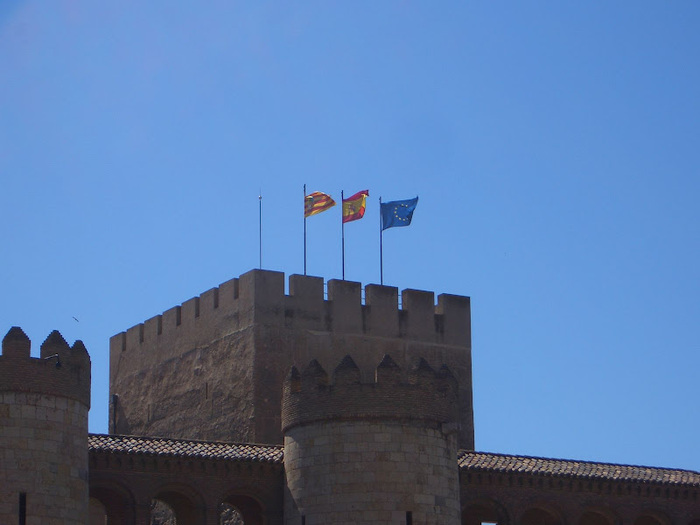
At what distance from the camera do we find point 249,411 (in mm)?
51500

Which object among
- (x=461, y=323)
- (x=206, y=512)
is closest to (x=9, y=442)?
(x=206, y=512)

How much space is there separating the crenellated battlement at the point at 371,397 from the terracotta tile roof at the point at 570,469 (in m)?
3.19

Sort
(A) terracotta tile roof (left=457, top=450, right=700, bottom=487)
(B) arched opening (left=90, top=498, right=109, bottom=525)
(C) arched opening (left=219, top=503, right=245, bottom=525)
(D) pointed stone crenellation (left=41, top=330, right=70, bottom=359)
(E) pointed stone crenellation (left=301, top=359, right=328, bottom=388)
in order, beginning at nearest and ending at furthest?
(D) pointed stone crenellation (left=41, top=330, right=70, bottom=359) < (E) pointed stone crenellation (left=301, top=359, right=328, bottom=388) < (A) terracotta tile roof (left=457, top=450, right=700, bottom=487) < (C) arched opening (left=219, top=503, right=245, bottom=525) < (B) arched opening (left=90, top=498, right=109, bottom=525)

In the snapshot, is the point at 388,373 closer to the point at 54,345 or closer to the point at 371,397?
the point at 371,397

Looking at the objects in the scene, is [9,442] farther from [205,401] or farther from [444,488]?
[205,401]

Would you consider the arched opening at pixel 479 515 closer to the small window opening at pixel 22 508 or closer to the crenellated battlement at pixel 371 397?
the crenellated battlement at pixel 371 397

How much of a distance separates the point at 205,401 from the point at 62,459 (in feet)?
Result: 47.9

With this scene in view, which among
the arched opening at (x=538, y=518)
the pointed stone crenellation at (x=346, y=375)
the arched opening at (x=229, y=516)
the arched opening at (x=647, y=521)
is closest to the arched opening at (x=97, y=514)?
the arched opening at (x=229, y=516)

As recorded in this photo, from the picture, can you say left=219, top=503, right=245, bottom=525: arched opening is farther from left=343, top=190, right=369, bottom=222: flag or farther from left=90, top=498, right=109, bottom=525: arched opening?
left=343, top=190, right=369, bottom=222: flag

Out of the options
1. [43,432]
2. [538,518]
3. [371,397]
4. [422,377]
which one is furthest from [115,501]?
[538,518]

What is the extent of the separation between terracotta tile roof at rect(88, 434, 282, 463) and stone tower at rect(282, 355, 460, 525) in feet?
3.11

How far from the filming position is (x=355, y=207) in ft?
185

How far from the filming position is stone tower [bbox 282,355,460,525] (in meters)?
42.4

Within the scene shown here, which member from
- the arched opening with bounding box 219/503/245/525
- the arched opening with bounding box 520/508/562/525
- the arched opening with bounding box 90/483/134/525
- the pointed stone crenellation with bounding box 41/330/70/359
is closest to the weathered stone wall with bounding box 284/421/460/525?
the arched opening with bounding box 90/483/134/525
